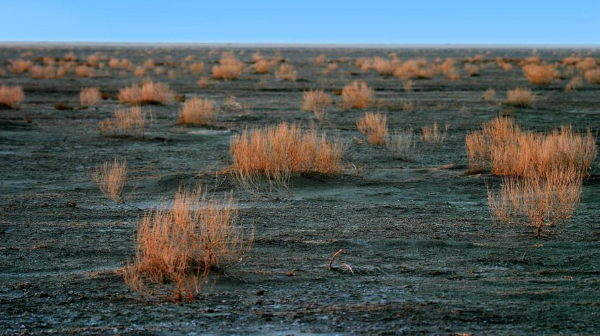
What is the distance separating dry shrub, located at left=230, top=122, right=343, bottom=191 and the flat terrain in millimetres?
276

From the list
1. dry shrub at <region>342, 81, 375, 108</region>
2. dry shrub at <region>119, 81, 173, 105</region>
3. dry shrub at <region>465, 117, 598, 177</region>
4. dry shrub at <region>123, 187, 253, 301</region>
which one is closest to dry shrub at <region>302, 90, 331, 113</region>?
dry shrub at <region>342, 81, 375, 108</region>

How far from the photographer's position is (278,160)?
39.9ft

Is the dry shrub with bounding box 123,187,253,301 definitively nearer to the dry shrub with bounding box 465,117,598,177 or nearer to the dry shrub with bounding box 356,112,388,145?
the dry shrub with bounding box 465,117,598,177

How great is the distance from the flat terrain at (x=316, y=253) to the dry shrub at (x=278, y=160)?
276 millimetres

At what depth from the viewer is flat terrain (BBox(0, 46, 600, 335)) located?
5938 mm

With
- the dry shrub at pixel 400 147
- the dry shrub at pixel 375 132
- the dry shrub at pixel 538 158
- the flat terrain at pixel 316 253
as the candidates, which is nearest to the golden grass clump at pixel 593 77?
the dry shrub at pixel 375 132

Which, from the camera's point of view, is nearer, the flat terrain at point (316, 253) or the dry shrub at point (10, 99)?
the flat terrain at point (316, 253)

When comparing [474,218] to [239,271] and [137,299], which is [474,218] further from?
[137,299]

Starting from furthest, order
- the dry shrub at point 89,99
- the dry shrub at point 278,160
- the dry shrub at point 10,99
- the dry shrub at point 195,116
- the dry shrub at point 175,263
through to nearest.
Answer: the dry shrub at point 89,99 < the dry shrub at point 10,99 < the dry shrub at point 195,116 < the dry shrub at point 278,160 < the dry shrub at point 175,263

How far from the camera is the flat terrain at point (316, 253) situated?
594 centimetres

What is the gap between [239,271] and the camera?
723 cm

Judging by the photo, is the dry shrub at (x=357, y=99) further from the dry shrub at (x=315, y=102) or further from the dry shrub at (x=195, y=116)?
the dry shrub at (x=195, y=116)

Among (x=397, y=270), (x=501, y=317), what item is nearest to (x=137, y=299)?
(x=397, y=270)

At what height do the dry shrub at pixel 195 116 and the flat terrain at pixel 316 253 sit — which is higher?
the dry shrub at pixel 195 116
